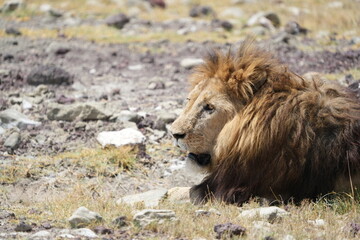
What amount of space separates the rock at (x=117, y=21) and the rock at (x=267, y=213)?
1197 centimetres

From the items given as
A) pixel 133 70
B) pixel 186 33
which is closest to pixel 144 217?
pixel 133 70

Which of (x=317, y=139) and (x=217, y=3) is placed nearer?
(x=317, y=139)

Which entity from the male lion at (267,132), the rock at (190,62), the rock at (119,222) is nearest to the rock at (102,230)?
the rock at (119,222)

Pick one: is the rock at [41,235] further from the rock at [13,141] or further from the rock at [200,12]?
the rock at [200,12]

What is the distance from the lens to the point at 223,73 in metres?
5.98

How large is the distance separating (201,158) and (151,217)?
1.34 meters

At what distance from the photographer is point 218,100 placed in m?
5.92

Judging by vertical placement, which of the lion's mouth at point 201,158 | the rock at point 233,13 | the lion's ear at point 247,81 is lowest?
the rock at point 233,13

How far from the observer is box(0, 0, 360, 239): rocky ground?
5.25 meters

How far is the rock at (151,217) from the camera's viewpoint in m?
4.80

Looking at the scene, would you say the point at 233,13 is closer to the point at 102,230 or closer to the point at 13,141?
the point at 13,141

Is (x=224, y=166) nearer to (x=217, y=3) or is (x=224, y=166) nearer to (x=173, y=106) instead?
(x=173, y=106)

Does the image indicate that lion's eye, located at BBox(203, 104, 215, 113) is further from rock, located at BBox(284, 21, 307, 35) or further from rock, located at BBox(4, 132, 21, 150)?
rock, located at BBox(284, 21, 307, 35)

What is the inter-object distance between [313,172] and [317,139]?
0.27 metres
